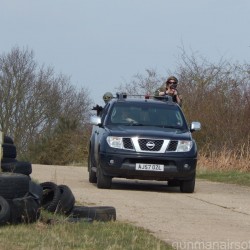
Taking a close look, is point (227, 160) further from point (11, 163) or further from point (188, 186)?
point (11, 163)

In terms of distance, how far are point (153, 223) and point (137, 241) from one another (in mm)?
1752

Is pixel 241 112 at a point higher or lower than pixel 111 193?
higher

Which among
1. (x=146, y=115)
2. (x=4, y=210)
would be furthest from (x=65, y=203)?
(x=146, y=115)

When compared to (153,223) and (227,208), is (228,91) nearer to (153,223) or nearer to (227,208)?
(227,208)

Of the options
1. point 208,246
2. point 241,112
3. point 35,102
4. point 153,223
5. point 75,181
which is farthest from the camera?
point 35,102

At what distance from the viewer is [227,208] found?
38.6 feet

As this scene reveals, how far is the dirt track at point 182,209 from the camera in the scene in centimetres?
856

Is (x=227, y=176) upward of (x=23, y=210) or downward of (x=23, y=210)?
downward

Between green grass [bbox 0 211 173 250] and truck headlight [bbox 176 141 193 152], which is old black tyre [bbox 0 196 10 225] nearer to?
green grass [bbox 0 211 173 250]

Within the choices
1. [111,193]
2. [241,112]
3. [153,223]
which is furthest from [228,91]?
[153,223]

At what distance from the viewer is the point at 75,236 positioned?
26.2ft

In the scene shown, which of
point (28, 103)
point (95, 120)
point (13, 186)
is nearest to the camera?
point (13, 186)

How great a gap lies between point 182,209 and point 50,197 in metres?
2.36

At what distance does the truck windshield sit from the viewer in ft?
51.7
